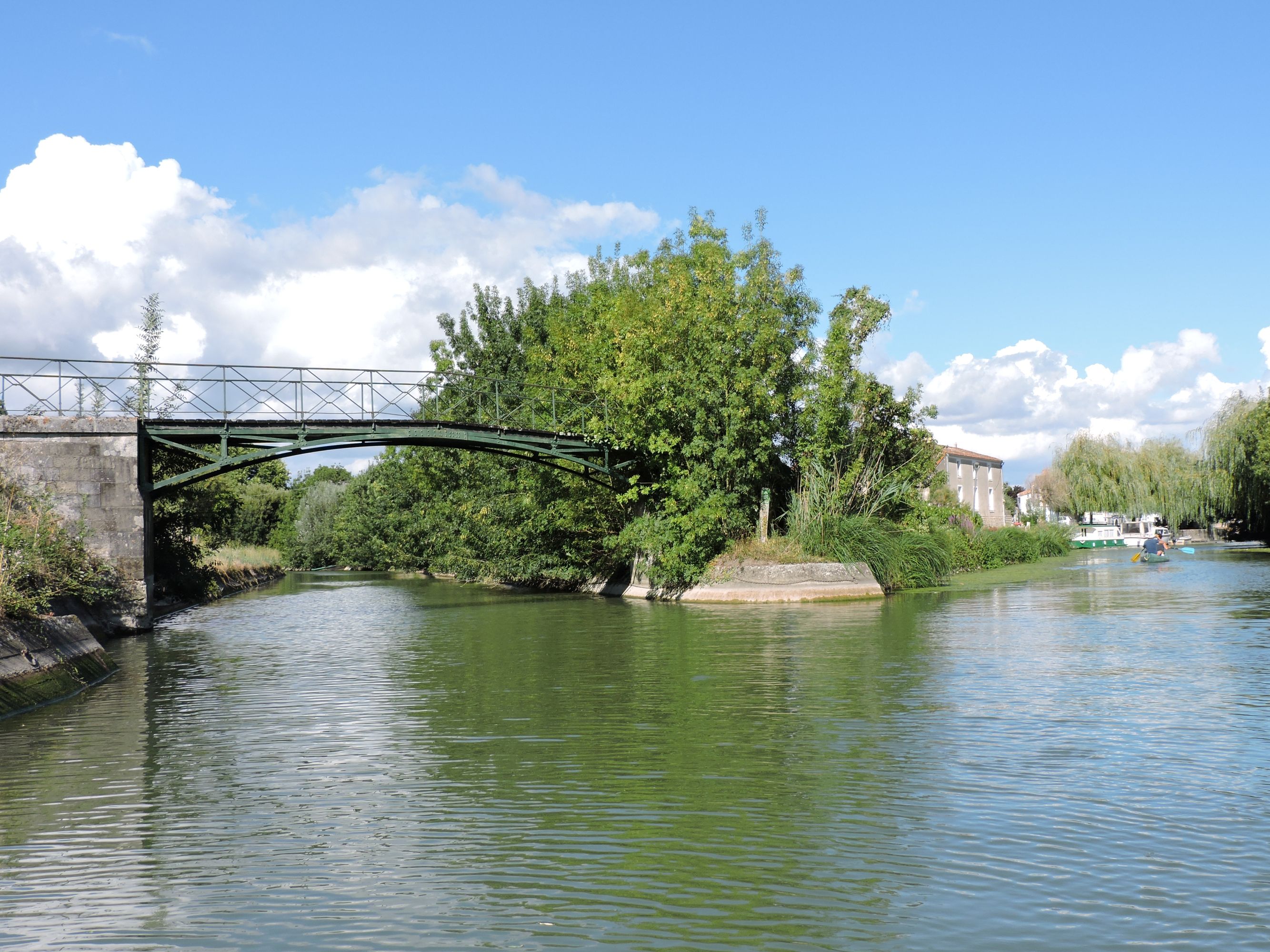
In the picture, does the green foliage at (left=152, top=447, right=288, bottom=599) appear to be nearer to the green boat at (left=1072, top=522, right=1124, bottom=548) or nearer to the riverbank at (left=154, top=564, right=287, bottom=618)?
the riverbank at (left=154, top=564, right=287, bottom=618)

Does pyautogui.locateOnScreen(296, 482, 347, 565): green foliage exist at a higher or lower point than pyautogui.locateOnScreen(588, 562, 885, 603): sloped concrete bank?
higher

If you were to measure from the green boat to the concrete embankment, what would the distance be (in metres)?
63.2

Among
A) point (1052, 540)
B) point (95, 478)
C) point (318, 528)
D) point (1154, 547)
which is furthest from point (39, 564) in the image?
point (318, 528)

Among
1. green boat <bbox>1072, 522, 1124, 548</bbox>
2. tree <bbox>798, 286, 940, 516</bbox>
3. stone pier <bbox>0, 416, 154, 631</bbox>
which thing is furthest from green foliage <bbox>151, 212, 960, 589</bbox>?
green boat <bbox>1072, 522, 1124, 548</bbox>

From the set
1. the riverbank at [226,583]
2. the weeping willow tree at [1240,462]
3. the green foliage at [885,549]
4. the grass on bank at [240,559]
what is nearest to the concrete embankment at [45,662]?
the riverbank at [226,583]

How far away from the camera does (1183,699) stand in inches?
511

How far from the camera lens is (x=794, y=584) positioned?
32.5 meters

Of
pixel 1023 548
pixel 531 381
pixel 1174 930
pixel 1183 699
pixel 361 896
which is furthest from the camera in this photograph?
pixel 1023 548

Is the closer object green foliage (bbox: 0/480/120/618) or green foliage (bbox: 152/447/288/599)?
green foliage (bbox: 0/480/120/618)

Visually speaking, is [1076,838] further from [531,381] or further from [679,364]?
[531,381]

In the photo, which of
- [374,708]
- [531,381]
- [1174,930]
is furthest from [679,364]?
[1174,930]

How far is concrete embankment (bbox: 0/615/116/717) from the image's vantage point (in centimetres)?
1409

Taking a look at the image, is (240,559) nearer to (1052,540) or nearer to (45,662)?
(1052,540)

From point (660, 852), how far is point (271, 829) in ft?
9.84
